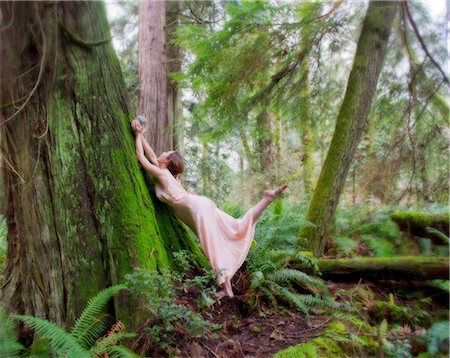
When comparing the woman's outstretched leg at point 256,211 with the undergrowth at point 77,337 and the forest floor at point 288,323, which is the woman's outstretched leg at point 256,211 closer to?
the forest floor at point 288,323

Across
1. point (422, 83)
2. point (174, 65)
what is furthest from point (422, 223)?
point (174, 65)

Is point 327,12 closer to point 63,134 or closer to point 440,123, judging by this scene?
point 440,123

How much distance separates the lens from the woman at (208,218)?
4320 millimetres

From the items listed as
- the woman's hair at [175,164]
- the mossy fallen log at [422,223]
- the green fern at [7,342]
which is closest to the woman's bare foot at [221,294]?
the woman's hair at [175,164]

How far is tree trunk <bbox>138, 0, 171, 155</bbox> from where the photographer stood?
7.37 metres

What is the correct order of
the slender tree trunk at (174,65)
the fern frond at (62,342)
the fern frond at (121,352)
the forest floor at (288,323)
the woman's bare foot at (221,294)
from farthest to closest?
the slender tree trunk at (174,65) → the woman's bare foot at (221,294) → the forest floor at (288,323) → the fern frond at (121,352) → the fern frond at (62,342)

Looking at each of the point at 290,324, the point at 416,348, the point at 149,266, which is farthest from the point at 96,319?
the point at 416,348

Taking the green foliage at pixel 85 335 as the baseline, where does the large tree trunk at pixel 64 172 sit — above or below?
above

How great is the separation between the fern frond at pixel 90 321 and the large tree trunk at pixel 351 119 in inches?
148

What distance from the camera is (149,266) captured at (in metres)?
3.68

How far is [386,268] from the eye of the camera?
5.30 m

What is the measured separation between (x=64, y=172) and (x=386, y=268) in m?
4.47

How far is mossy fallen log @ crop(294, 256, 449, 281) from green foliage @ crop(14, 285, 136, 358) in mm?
2897

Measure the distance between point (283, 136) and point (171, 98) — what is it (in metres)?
9.07
